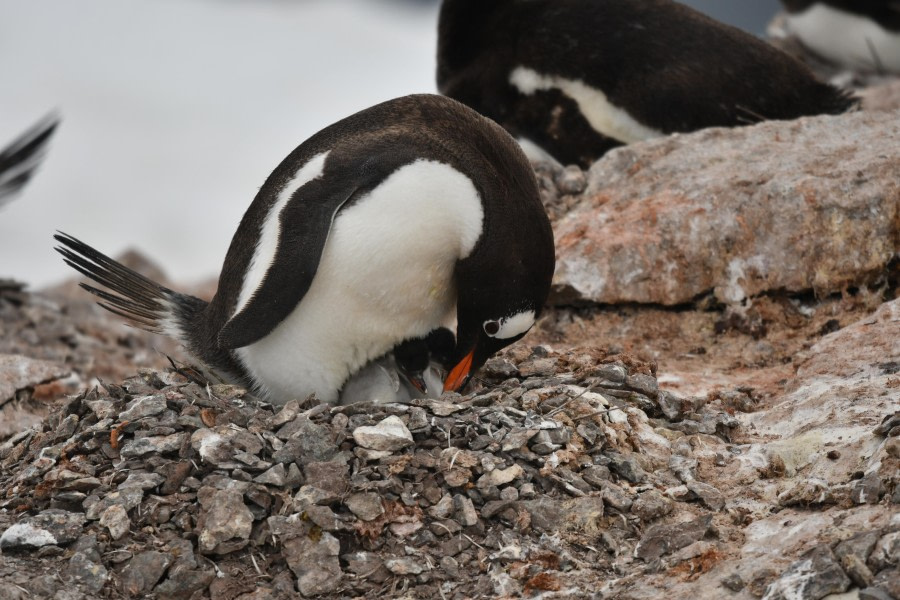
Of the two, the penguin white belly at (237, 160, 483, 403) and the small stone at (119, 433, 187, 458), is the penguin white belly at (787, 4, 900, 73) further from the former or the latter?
the small stone at (119, 433, 187, 458)

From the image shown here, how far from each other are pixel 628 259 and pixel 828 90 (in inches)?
91.0

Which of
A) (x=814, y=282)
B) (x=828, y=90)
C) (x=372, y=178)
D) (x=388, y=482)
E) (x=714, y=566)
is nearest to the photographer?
(x=714, y=566)

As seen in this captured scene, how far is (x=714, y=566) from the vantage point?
3.24 m

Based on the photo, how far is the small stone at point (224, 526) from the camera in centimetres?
340

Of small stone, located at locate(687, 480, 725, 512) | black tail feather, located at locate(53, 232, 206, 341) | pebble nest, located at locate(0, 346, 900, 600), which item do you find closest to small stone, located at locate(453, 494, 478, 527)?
pebble nest, located at locate(0, 346, 900, 600)

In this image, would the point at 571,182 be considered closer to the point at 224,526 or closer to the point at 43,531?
the point at 224,526

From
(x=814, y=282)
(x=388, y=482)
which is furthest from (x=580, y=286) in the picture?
(x=388, y=482)

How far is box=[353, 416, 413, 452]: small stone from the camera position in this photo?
3689 mm

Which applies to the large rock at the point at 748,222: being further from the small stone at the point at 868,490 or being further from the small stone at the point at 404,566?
the small stone at the point at 404,566

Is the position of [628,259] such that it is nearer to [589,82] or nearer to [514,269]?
[514,269]

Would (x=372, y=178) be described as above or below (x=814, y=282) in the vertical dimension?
above

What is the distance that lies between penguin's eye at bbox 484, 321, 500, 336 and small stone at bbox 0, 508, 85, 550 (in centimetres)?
169

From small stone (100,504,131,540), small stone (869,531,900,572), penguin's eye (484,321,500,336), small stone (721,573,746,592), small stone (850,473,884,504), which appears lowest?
small stone (721,573,746,592)

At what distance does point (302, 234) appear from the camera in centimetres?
417
